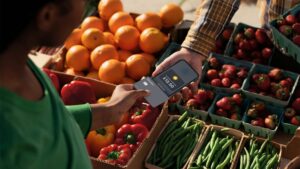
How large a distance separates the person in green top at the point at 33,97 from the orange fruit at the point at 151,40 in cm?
185

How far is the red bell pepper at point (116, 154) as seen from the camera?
2.53m

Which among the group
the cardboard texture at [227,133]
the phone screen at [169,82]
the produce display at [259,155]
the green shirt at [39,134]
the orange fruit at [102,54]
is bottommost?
the produce display at [259,155]

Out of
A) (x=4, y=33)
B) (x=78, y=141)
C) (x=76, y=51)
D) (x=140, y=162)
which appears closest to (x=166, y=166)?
(x=140, y=162)

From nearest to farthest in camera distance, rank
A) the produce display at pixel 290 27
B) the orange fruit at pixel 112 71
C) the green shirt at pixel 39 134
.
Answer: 1. the green shirt at pixel 39 134
2. the produce display at pixel 290 27
3. the orange fruit at pixel 112 71

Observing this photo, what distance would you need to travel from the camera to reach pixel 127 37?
10.6ft

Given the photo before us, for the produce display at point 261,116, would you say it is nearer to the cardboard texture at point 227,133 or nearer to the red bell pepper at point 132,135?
the cardboard texture at point 227,133

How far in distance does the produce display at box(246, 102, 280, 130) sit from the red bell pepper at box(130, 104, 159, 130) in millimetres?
570

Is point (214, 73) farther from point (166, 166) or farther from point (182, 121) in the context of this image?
point (166, 166)

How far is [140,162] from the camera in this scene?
2635 millimetres

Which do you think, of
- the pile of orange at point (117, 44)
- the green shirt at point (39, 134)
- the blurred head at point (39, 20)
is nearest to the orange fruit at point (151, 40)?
A: the pile of orange at point (117, 44)

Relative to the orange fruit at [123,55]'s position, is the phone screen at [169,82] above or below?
above

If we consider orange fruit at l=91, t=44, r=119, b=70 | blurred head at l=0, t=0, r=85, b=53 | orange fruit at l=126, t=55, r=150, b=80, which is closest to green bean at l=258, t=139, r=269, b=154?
orange fruit at l=126, t=55, r=150, b=80

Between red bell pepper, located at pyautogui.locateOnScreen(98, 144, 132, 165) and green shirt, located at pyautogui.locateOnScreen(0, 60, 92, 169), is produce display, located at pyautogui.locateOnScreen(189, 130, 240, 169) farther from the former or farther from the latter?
green shirt, located at pyautogui.locateOnScreen(0, 60, 92, 169)

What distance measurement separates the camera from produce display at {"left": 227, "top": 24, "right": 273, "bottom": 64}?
10.8ft
